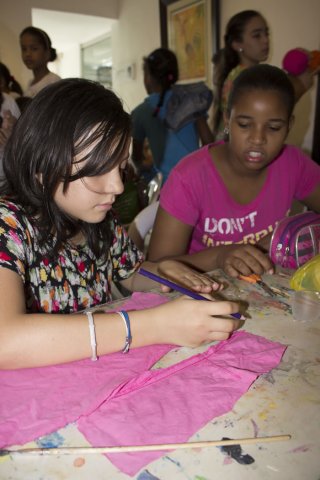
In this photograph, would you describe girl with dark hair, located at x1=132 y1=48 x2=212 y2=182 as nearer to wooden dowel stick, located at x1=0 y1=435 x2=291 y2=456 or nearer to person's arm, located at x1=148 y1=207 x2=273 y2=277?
person's arm, located at x1=148 y1=207 x2=273 y2=277

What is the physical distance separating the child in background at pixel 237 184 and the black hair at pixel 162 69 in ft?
4.52

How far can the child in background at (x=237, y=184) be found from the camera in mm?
1249

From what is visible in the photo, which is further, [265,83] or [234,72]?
→ [234,72]

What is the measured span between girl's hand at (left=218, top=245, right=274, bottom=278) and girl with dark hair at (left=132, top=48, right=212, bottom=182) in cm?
156

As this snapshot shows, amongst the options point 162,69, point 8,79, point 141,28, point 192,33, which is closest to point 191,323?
point 162,69

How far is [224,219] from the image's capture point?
1354 millimetres

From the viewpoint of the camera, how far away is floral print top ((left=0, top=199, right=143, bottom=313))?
777 millimetres

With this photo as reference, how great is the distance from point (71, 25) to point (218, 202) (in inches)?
192

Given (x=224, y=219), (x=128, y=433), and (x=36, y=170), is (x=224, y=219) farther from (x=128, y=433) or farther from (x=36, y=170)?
(x=128, y=433)

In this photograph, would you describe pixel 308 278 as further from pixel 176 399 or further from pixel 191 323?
pixel 176 399

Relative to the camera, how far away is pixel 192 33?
12.4 ft

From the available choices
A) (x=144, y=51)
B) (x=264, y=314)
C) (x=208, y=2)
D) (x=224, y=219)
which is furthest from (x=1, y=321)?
(x=144, y=51)

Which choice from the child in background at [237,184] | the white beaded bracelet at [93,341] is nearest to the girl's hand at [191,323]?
the white beaded bracelet at [93,341]

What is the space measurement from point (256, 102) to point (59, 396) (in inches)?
38.8
